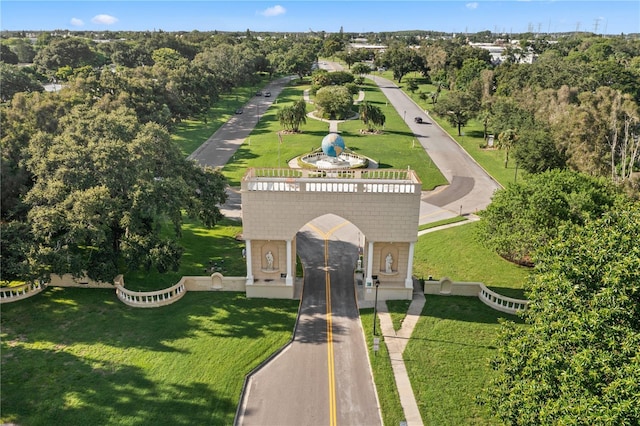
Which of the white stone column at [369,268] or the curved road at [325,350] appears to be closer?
the curved road at [325,350]

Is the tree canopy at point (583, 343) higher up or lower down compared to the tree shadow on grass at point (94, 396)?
higher up

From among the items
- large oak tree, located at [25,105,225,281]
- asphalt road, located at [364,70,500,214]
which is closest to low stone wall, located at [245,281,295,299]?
large oak tree, located at [25,105,225,281]

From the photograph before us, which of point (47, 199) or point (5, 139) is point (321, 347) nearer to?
point (47, 199)

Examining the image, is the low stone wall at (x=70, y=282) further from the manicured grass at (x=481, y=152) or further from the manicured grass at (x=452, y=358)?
the manicured grass at (x=481, y=152)

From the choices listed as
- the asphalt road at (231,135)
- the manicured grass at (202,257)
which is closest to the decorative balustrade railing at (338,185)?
the manicured grass at (202,257)

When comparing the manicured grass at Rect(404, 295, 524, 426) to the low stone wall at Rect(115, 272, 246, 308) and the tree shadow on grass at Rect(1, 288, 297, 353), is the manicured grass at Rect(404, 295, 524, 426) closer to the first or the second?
the tree shadow on grass at Rect(1, 288, 297, 353)

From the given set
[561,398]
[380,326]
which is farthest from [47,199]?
[561,398]
